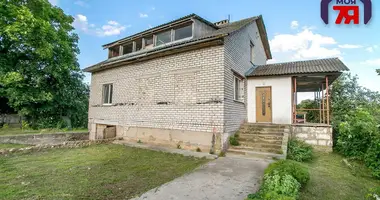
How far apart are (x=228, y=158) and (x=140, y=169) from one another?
302 cm

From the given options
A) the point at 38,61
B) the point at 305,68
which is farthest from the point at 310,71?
the point at 38,61

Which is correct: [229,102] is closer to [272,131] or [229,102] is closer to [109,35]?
[272,131]

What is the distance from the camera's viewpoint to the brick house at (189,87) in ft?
24.0

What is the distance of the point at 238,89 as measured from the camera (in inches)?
358

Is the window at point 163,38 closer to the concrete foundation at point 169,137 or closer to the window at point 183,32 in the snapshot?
the window at point 183,32

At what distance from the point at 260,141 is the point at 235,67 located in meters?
3.49

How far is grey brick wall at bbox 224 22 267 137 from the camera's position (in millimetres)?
7367

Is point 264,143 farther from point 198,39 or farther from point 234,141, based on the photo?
point 198,39

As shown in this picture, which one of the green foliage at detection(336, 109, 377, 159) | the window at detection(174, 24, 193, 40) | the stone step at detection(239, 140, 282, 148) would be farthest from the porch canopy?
the window at detection(174, 24, 193, 40)

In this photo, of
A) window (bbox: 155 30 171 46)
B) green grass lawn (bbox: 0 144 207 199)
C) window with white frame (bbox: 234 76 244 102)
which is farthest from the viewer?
window (bbox: 155 30 171 46)

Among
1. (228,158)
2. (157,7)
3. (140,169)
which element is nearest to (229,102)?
(228,158)

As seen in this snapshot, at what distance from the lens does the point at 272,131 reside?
791cm

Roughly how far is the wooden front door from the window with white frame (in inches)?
41.0

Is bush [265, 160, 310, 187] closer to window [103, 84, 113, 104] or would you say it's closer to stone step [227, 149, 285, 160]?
stone step [227, 149, 285, 160]
